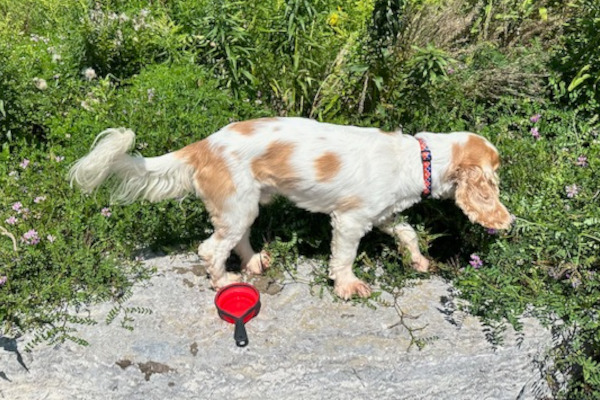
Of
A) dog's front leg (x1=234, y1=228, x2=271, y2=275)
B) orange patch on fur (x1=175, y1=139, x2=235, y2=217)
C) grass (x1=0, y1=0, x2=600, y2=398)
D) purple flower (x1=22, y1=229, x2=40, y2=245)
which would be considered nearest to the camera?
orange patch on fur (x1=175, y1=139, x2=235, y2=217)

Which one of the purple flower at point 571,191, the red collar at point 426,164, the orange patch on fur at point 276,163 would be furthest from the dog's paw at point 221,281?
the purple flower at point 571,191

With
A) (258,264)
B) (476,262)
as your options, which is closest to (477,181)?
(476,262)

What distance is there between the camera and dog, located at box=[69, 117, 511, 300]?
3.05 metres

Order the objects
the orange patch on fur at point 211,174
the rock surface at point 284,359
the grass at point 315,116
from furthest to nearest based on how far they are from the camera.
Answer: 1. the grass at point 315,116
2. the orange patch on fur at point 211,174
3. the rock surface at point 284,359

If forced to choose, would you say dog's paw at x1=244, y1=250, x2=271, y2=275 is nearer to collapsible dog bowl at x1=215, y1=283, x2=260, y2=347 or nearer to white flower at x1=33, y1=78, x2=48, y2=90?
collapsible dog bowl at x1=215, y1=283, x2=260, y2=347

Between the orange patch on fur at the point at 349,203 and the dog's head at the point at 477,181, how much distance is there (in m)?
0.52

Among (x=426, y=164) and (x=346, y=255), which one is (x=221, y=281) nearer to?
(x=346, y=255)

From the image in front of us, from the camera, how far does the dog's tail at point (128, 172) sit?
9.61 feet

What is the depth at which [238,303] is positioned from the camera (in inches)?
126

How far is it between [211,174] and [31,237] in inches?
44.7

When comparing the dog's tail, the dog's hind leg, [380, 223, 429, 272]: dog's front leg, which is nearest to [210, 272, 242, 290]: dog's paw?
the dog's hind leg

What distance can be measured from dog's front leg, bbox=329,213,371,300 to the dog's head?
0.56m

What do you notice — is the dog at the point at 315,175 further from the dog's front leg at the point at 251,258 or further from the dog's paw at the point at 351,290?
the dog's front leg at the point at 251,258

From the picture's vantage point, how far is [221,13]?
4.00 meters
